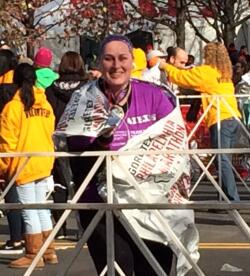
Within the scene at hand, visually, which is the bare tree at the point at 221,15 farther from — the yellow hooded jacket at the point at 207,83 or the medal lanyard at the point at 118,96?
the medal lanyard at the point at 118,96

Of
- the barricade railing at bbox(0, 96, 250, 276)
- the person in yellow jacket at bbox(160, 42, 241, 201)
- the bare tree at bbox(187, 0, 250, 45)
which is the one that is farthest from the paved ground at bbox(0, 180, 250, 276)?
the bare tree at bbox(187, 0, 250, 45)

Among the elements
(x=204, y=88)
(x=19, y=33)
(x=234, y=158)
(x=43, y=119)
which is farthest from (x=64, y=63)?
(x=19, y=33)

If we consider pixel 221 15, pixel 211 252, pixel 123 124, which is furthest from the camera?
pixel 221 15

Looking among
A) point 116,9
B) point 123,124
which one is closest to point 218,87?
point 123,124

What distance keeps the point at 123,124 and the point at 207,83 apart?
20.4ft

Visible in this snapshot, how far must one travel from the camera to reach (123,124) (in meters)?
4.91

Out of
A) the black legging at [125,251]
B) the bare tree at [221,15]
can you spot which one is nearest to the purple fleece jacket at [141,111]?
the black legging at [125,251]

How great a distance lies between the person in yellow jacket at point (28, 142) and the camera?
812 centimetres

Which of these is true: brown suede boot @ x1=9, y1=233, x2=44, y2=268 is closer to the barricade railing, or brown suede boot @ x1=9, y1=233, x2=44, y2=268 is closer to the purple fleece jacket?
the barricade railing

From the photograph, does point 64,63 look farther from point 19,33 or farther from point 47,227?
point 19,33

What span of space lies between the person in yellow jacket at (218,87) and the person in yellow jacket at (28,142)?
2.85m

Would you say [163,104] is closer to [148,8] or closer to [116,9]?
[116,9]

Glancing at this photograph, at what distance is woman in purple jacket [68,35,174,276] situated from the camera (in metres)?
4.91

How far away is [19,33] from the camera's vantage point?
915 inches
